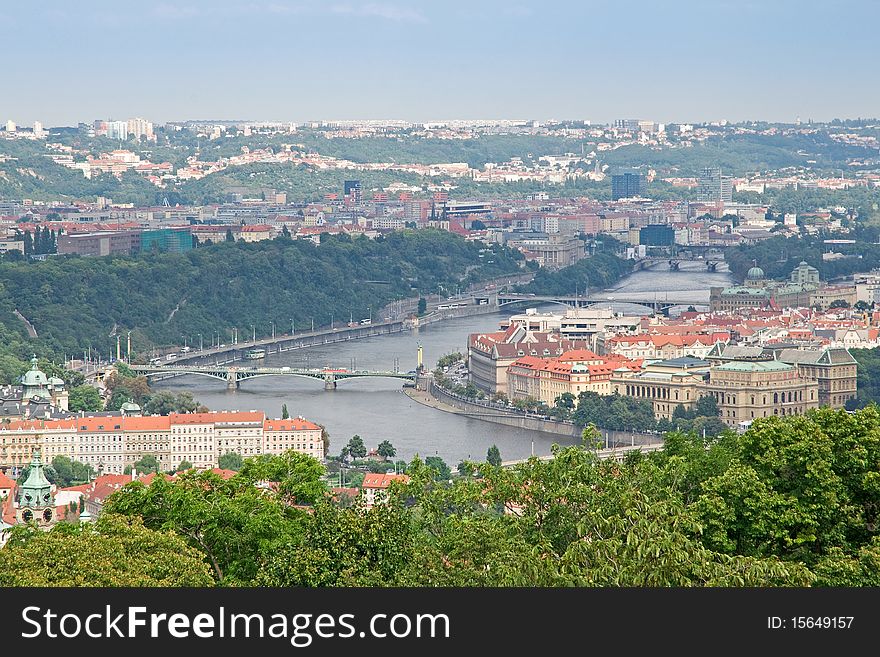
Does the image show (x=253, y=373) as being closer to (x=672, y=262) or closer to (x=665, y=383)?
(x=665, y=383)

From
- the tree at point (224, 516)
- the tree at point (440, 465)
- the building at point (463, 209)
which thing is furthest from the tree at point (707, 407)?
the building at point (463, 209)

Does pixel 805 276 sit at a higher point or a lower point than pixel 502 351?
lower

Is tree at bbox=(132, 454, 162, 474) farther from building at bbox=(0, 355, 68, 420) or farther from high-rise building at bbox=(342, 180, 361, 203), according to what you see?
high-rise building at bbox=(342, 180, 361, 203)

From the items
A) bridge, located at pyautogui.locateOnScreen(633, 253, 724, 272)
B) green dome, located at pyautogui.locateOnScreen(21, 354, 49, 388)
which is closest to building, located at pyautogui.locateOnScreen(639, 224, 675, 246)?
bridge, located at pyautogui.locateOnScreen(633, 253, 724, 272)

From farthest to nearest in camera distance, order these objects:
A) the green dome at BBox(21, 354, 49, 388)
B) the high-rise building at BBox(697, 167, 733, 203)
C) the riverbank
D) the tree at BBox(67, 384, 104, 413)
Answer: the high-rise building at BBox(697, 167, 733, 203), the green dome at BBox(21, 354, 49, 388), the tree at BBox(67, 384, 104, 413), the riverbank

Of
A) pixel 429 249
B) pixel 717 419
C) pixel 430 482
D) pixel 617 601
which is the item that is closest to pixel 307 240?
pixel 429 249

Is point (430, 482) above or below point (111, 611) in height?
below

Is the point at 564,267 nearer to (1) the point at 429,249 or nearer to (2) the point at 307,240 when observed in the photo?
(1) the point at 429,249

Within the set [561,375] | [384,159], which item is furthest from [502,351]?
[384,159]
